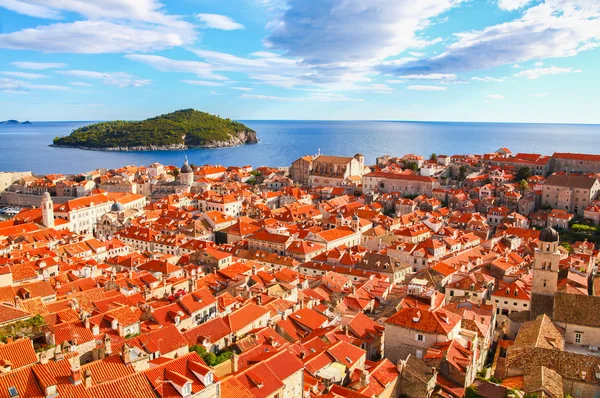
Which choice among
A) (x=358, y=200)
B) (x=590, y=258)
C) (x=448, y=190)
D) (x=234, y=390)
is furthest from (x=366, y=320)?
(x=448, y=190)

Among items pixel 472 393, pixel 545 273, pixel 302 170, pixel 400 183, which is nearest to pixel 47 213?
pixel 545 273

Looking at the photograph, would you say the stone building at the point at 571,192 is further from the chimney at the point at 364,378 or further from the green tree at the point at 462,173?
the chimney at the point at 364,378

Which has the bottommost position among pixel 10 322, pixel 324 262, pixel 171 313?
pixel 324 262

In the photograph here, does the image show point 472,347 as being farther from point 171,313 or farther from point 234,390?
point 171,313

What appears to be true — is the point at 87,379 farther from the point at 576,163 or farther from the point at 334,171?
the point at 576,163

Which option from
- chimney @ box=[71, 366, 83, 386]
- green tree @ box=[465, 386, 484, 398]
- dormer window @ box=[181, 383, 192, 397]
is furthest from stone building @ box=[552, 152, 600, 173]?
chimney @ box=[71, 366, 83, 386]

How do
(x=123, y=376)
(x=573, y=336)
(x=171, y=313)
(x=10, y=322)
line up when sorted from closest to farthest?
1. (x=123, y=376)
2. (x=10, y=322)
3. (x=171, y=313)
4. (x=573, y=336)

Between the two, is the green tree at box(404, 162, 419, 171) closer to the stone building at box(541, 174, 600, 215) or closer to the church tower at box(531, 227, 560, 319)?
the stone building at box(541, 174, 600, 215)
